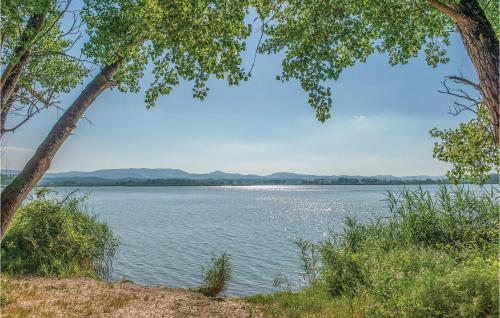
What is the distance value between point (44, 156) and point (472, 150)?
11799mm

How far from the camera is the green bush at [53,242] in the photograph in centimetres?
1368

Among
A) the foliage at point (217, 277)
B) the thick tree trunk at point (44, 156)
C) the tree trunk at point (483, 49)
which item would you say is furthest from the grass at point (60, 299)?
the tree trunk at point (483, 49)

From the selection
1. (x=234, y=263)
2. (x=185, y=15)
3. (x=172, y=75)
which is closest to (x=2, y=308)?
(x=172, y=75)

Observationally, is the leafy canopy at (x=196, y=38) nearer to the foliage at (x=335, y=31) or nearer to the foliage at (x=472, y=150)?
the foliage at (x=335, y=31)

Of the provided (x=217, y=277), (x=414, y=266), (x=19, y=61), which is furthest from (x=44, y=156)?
(x=414, y=266)

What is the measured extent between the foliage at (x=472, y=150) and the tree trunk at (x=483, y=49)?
542 centimetres

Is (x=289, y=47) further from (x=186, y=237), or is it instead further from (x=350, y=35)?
(x=186, y=237)

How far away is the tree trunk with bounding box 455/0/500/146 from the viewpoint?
6.00 m

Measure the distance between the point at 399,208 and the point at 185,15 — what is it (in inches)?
384

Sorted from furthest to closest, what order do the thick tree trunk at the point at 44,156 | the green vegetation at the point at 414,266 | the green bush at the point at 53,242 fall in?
1. the green bush at the point at 53,242
2. the thick tree trunk at the point at 44,156
3. the green vegetation at the point at 414,266

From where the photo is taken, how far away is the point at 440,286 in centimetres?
650

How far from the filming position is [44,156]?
377 inches

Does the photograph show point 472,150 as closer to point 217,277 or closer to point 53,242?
point 217,277

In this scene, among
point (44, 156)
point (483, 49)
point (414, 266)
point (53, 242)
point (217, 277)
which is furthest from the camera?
point (217, 277)
